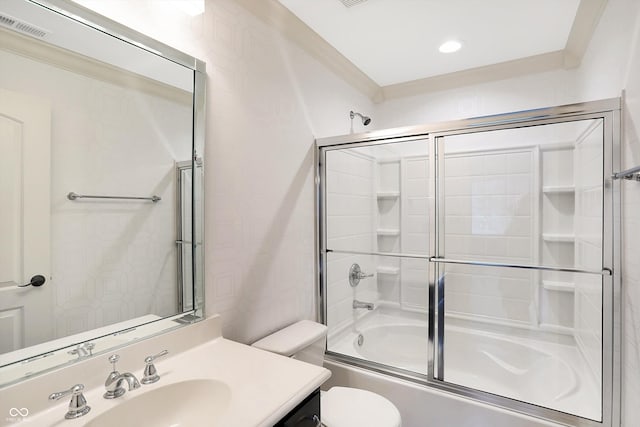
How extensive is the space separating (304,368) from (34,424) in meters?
0.73

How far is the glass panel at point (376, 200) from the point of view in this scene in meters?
2.21

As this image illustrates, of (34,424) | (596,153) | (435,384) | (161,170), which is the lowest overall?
(435,384)

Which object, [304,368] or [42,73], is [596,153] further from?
[42,73]

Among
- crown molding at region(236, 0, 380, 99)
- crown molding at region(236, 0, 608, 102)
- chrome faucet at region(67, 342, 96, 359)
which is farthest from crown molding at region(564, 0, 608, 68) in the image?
chrome faucet at region(67, 342, 96, 359)

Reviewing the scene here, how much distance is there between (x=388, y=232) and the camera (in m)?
2.39

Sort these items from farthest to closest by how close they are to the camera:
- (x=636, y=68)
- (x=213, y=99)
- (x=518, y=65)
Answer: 1. (x=518, y=65)
2. (x=213, y=99)
3. (x=636, y=68)

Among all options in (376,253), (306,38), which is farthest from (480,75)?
(376,253)

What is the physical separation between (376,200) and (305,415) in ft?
5.60

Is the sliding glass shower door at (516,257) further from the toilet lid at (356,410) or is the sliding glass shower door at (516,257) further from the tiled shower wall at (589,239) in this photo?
the toilet lid at (356,410)

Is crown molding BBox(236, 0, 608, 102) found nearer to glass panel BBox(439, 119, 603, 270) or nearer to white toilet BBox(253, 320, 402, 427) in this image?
glass panel BBox(439, 119, 603, 270)

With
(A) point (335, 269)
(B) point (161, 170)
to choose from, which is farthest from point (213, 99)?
(A) point (335, 269)

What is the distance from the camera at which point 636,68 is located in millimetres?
1233

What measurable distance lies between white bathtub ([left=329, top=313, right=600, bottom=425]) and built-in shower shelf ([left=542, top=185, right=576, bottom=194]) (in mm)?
988

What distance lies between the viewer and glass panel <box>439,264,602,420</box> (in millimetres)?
1789
